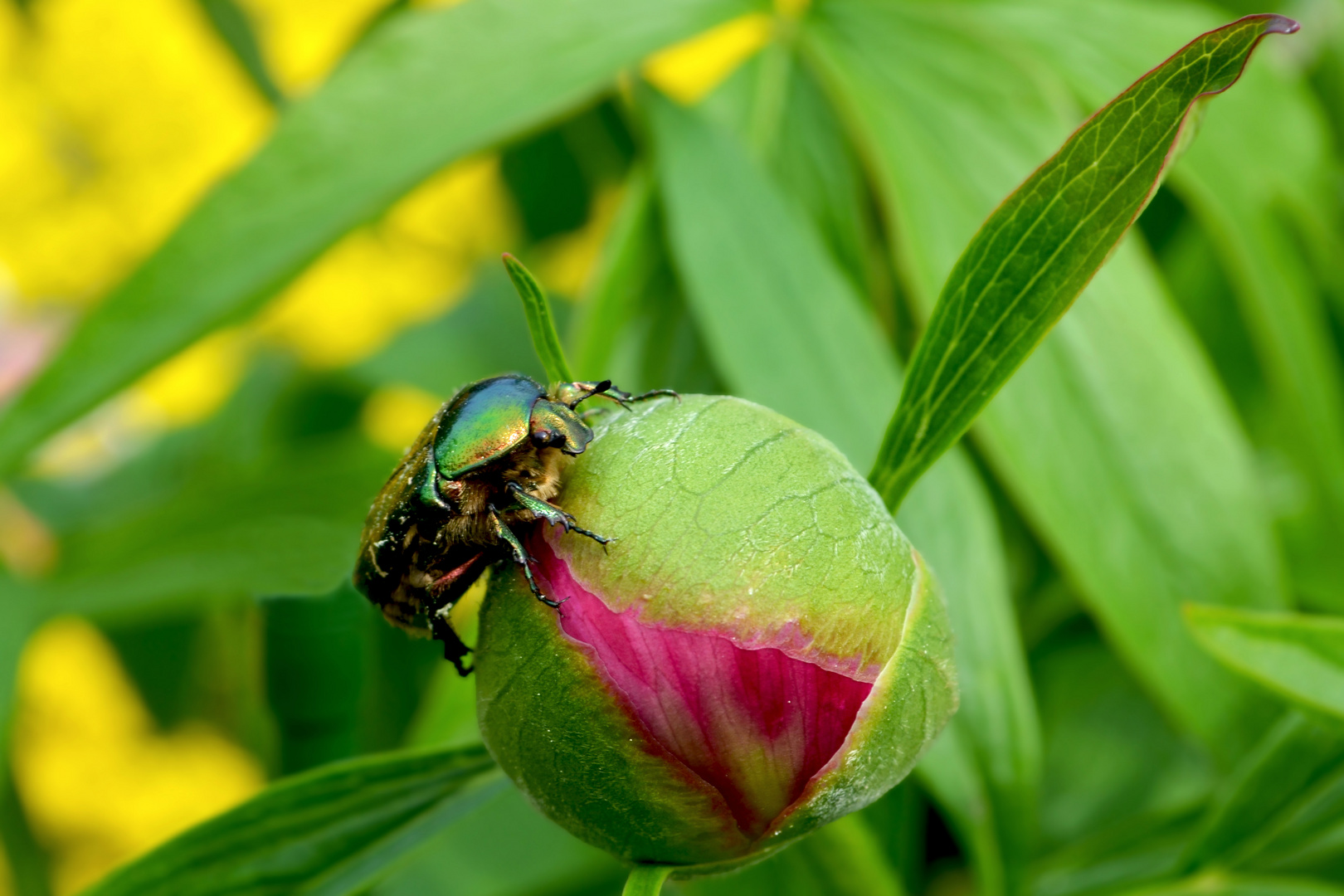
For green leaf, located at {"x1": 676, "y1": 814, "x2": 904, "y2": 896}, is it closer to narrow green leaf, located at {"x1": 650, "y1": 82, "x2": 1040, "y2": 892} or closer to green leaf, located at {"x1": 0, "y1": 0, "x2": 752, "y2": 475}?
narrow green leaf, located at {"x1": 650, "y1": 82, "x2": 1040, "y2": 892}

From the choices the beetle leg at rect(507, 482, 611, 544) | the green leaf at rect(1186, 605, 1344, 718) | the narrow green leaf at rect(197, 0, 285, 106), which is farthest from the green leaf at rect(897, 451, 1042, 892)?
the narrow green leaf at rect(197, 0, 285, 106)

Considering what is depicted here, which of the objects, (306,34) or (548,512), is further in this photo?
(306,34)

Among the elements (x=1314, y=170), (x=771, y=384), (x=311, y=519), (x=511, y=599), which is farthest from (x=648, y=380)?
(x=1314, y=170)

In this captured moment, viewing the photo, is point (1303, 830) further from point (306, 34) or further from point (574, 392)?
point (306, 34)

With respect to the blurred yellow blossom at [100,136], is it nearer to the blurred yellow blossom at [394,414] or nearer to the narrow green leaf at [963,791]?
the blurred yellow blossom at [394,414]

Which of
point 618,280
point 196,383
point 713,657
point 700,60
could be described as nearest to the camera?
point 713,657

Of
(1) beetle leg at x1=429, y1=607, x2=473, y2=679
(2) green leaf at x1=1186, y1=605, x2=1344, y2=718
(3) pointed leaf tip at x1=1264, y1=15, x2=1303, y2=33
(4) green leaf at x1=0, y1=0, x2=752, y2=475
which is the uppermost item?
(4) green leaf at x1=0, y1=0, x2=752, y2=475

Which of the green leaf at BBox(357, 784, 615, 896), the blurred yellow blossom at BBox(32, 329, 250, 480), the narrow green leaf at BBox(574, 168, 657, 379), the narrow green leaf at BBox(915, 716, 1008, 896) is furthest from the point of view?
the blurred yellow blossom at BBox(32, 329, 250, 480)

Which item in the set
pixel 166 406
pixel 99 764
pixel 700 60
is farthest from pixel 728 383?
pixel 166 406
